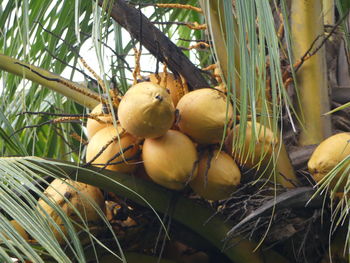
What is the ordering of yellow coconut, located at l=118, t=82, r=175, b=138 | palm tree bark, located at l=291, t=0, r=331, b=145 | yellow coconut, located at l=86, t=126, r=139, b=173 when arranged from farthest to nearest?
palm tree bark, located at l=291, t=0, r=331, b=145 < yellow coconut, located at l=86, t=126, r=139, b=173 < yellow coconut, located at l=118, t=82, r=175, b=138

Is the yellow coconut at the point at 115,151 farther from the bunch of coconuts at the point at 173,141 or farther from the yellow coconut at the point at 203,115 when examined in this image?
the yellow coconut at the point at 203,115

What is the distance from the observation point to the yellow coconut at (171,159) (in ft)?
4.74

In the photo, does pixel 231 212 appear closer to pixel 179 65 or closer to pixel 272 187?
pixel 272 187

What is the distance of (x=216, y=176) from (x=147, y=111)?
22 cm

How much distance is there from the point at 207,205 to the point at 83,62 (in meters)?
0.43

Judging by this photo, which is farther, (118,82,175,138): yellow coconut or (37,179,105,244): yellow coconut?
(37,179,105,244): yellow coconut

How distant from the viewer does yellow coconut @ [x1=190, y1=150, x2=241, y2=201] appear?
58.6 inches

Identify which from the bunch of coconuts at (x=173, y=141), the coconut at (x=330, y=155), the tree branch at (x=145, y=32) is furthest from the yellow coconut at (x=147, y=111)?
the coconut at (x=330, y=155)

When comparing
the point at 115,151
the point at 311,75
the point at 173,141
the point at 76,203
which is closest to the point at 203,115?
the point at 173,141

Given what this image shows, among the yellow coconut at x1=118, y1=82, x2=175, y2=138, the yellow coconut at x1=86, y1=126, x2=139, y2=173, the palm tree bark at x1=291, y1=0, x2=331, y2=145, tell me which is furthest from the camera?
the palm tree bark at x1=291, y1=0, x2=331, y2=145

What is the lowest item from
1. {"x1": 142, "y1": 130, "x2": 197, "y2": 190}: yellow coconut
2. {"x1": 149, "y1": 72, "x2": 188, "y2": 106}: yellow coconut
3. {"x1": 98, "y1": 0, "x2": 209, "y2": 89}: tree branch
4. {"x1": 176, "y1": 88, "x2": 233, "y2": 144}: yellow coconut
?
{"x1": 142, "y1": 130, "x2": 197, "y2": 190}: yellow coconut

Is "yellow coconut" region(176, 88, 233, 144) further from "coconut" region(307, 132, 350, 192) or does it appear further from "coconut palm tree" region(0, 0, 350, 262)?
"coconut" region(307, 132, 350, 192)

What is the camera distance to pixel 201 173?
1.50 metres

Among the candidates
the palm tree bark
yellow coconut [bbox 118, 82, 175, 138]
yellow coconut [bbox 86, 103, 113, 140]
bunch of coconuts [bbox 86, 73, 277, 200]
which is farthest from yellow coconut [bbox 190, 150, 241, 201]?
the palm tree bark
